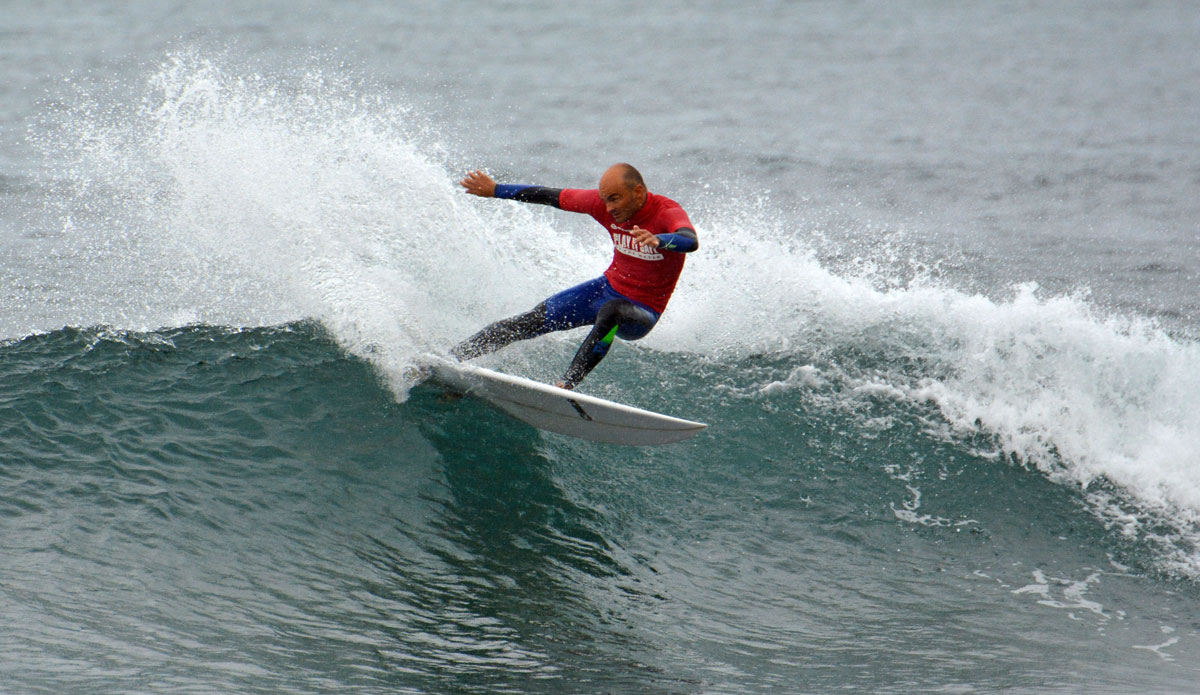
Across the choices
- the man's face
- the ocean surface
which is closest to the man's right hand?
the man's face

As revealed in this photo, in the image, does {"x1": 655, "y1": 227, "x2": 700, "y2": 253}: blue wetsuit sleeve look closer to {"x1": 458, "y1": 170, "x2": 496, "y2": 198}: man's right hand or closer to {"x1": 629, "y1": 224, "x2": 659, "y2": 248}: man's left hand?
{"x1": 629, "y1": 224, "x2": 659, "y2": 248}: man's left hand

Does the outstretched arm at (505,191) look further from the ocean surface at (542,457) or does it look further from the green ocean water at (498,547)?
the green ocean water at (498,547)

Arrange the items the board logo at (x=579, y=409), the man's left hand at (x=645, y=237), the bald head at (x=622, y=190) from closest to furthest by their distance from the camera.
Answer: the man's left hand at (x=645, y=237) < the bald head at (x=622, y=190) < the board logo at (x=579, y=409)

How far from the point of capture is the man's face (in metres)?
6.15

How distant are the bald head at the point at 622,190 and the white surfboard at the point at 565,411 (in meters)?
1.16

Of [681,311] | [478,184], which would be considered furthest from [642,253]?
[681,311]

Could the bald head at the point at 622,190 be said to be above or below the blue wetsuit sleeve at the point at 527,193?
above

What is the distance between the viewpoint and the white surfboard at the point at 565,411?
6.37m

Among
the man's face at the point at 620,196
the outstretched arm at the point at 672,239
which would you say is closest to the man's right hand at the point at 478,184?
the man's face at the point at 620,196

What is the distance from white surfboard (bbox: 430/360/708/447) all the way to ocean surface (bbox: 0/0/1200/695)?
10.5 inches

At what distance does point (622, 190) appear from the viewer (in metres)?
6.17

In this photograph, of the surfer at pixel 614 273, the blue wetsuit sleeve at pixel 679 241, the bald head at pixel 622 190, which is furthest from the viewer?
the surfer at pixel 614 273

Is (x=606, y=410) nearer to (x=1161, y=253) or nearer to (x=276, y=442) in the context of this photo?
(x=276, y=442)

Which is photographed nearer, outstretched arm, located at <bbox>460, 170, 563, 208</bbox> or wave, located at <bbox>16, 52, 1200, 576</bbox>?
outstretched arm, located at <bbox>460, 170, 563, 208</bbox>
